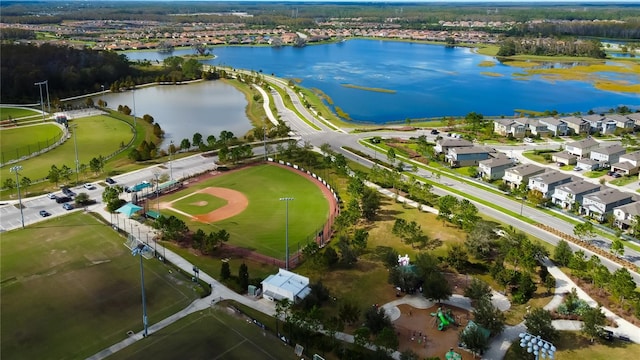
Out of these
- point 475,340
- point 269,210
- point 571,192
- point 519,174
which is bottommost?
point 475,340

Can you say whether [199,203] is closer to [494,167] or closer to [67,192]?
[67,192]

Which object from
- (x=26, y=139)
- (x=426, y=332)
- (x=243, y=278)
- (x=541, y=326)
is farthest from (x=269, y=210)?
(x=26, y=139)

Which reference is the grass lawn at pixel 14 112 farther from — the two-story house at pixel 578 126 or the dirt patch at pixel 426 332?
the two-story house at pixel 578 126

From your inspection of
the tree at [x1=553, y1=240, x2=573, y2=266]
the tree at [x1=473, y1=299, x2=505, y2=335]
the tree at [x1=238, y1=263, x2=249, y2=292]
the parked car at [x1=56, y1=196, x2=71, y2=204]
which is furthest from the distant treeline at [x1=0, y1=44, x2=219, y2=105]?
the tree at [x1=473, y1=299, x2=505, y2=335]

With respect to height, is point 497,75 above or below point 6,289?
above

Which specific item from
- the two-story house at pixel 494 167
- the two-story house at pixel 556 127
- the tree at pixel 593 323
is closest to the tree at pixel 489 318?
the tree at pixel 593 323

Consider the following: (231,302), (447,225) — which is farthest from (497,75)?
(231,302)

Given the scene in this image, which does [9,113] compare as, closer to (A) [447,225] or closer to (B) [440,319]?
(A) [447,225]
